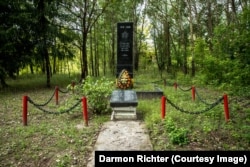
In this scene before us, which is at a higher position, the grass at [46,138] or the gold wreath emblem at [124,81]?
the gold wreath emblem at [124,81]

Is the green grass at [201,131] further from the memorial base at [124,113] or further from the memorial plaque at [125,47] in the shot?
the memorial plaque at [125,47]

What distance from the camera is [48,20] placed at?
63.6ft

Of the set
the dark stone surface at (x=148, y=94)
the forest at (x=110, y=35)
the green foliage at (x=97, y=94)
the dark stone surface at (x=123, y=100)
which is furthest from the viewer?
the dark stone surface at (x=148, y=94)

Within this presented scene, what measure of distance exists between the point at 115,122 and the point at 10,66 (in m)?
10.2

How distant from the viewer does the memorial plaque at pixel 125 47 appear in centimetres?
1780

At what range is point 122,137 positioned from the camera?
739cm

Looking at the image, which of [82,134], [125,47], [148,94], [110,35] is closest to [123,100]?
[82,134]

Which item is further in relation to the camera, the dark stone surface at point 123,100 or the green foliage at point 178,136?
the dark stone surface at point 123,100

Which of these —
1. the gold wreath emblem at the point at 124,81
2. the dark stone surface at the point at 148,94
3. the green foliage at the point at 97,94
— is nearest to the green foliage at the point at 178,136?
the green foliage at the point at 97,94

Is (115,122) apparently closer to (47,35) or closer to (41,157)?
(41,157)

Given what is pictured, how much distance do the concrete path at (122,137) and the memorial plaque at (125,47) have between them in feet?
29.6

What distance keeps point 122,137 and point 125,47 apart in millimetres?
11182

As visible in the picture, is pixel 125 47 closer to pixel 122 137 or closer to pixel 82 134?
pixel 82 134

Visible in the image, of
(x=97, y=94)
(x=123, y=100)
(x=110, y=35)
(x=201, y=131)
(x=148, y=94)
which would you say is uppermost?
(x=110, y=35)
